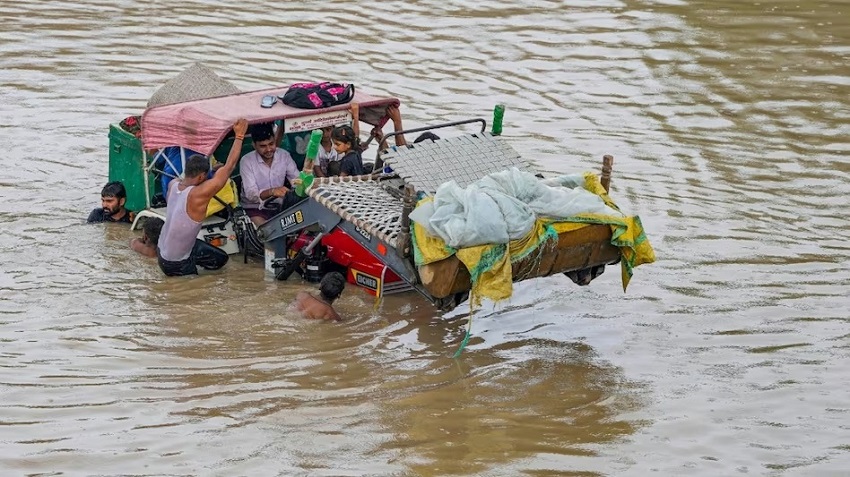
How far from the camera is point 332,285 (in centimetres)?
988

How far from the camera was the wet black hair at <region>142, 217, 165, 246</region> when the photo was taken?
11.2 m

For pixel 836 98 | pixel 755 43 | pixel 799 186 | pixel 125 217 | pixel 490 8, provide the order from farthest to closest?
1. pixel 490 8
2. pixel 755 43
3. pixel 836 98
4. pixel 799 186
5. pixel 125 217

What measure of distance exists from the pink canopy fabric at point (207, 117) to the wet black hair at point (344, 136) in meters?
0.19

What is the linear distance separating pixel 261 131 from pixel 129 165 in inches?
58.0

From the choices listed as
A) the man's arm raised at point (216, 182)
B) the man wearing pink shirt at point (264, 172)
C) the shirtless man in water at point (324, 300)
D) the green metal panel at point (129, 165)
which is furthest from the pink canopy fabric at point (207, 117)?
the shirtless man in water at point (324, 300)

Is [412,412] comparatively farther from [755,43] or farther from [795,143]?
[755,43]

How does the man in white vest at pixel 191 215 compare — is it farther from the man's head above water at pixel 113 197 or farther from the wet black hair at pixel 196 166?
the man's head above water at pixel 113 197

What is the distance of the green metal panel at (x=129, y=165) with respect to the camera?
11742 mm

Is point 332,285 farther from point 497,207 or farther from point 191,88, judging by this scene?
point 191,88

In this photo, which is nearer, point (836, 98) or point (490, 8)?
point (836, 98)

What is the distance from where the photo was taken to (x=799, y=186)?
13.3 meters

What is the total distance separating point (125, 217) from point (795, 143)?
23.3 feet

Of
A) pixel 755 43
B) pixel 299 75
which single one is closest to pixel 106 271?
pixel 299 75

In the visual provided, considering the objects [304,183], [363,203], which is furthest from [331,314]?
[304,183]
